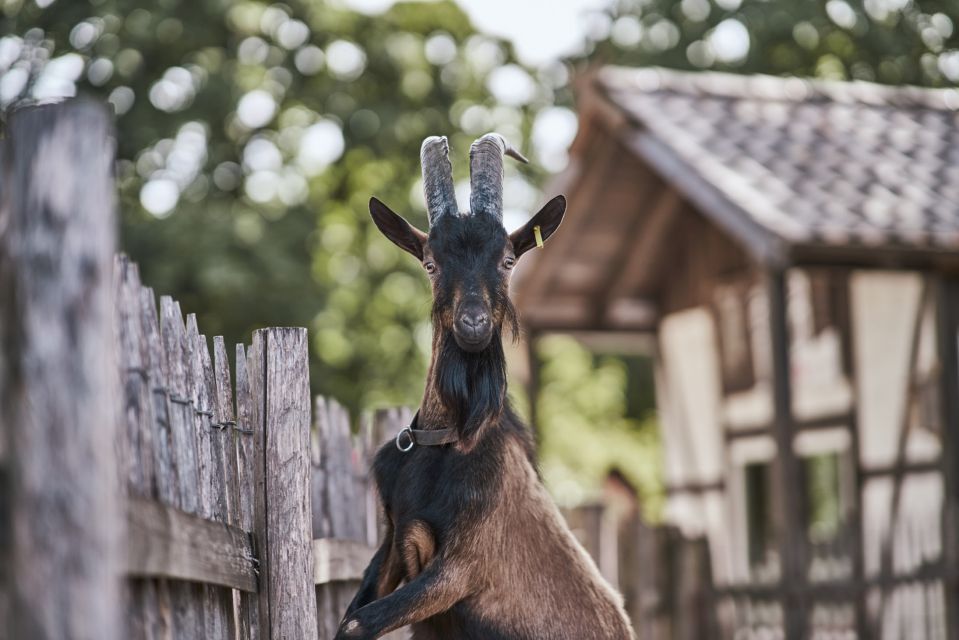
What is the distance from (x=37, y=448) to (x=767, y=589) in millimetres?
8415

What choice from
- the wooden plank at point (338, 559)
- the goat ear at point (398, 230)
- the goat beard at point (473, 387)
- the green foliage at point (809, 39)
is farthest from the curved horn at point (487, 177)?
the green foliage at point (809, 39)

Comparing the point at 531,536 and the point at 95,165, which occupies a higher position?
the point at 95,165

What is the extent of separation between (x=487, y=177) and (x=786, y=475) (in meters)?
5.72

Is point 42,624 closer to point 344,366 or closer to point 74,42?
point 74,42

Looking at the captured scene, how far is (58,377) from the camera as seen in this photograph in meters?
2.25

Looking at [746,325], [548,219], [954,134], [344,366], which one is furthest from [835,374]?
[344,366]

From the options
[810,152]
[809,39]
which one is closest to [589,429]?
[809,39]

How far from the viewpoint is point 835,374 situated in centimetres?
1188

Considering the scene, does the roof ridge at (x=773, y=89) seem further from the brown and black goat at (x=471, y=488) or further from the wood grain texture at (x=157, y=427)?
the wood grain texture at (x=157, y=427)

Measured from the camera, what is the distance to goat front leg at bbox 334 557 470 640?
12.9 ft

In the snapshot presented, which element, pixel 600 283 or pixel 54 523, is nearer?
pixel 54 523

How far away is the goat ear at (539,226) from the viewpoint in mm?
4570

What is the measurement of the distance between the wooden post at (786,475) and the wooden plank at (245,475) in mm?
5891

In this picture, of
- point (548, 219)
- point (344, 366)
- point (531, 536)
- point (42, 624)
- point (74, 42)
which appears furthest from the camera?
point (344, 366)
